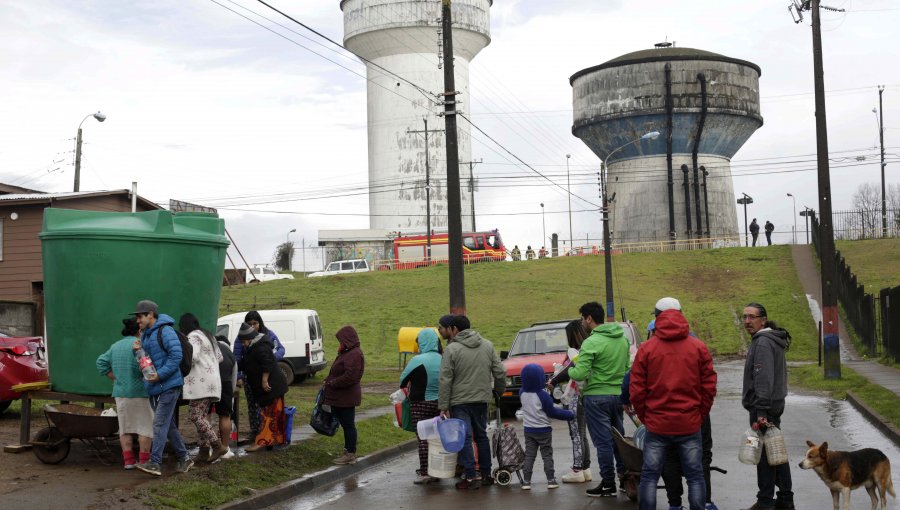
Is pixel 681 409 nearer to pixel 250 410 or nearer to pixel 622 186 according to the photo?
pixel 250 410

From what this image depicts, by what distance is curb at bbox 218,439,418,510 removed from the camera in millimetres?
10336

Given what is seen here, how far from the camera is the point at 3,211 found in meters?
31.4

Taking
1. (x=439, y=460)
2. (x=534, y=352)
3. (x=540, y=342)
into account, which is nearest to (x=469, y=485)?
(x=439, y=460)

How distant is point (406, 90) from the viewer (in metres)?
83.6

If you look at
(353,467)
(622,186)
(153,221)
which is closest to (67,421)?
(153,221)

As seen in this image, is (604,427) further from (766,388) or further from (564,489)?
(766,388)

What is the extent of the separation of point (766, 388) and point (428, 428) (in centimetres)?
376

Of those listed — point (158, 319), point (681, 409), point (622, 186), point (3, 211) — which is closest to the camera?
point (681, 409)

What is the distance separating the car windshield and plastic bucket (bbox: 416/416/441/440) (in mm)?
9068

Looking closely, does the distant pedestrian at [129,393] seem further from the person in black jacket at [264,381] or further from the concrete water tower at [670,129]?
the concrete water tower at [670,129]

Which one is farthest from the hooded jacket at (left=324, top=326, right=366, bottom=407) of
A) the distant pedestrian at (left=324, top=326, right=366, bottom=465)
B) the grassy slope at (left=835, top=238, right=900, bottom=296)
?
the grassy slope at (left=835, top=238, right=900, bottom=296)

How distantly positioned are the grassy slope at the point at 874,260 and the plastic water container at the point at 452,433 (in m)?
36.4

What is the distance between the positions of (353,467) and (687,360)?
19.9ft

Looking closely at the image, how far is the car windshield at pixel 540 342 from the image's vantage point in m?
20.4
